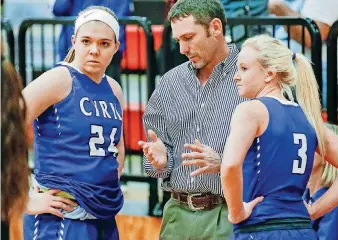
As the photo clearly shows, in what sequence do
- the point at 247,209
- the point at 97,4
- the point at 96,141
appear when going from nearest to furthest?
the point at 247,209, the point at 96,141, the point at 97,4

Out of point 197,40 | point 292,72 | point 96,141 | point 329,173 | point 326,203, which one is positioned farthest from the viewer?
point 329,173

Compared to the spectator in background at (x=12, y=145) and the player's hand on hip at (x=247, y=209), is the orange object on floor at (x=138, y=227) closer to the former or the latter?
the player's hand on hip at (x=247, y=209)

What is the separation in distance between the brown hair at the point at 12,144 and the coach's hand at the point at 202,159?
1.39m

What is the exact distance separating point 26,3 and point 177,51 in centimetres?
451

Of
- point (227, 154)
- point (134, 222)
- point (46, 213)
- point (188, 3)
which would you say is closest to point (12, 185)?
point (227, 154)

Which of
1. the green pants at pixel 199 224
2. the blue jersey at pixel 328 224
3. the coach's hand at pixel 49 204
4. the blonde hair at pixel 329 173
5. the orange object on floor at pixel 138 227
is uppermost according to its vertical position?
the coach's hand at pixel 49 204

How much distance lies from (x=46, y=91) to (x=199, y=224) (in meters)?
1.00

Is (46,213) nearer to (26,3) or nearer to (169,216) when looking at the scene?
(169,216)

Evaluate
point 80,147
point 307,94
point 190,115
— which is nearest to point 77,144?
point 80,147

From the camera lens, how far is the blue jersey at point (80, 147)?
15.1 feet

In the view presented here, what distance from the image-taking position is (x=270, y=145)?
13.5ft

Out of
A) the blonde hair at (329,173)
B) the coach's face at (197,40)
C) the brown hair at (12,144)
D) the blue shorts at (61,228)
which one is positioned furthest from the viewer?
A: the blonde hair at (329,173)

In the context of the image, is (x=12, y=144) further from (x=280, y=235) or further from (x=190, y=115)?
(x=190, y=115)

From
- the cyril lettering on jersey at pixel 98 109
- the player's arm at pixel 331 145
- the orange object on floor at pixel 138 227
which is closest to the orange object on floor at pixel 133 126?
the orange object on floor at pixel 138 227
